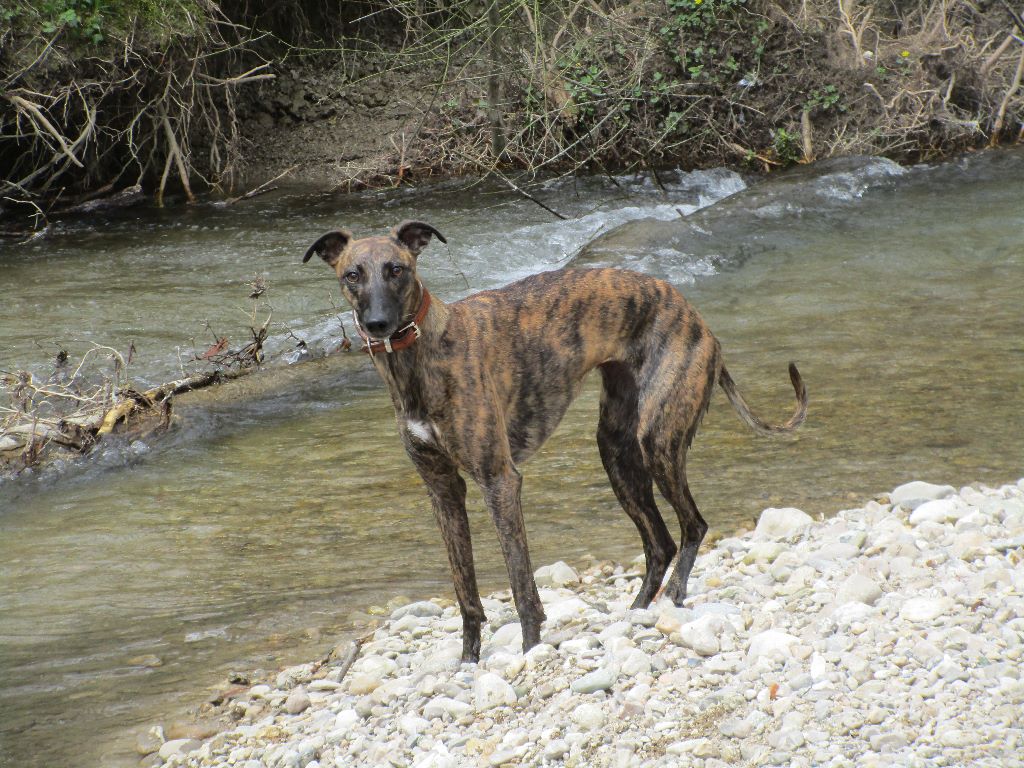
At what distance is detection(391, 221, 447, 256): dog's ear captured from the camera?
181 inches

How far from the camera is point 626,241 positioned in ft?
42.4

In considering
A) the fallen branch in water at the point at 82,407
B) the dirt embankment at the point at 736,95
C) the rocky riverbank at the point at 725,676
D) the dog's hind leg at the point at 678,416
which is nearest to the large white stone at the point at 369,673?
the rocky riverbank at the point at 725,676

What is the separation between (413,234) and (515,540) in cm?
131

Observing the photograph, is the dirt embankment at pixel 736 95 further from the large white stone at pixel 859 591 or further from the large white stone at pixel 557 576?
the large white stone at pixel 859 591

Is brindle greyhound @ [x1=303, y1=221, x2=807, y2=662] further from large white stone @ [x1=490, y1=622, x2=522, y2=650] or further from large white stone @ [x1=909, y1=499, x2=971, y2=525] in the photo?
large white stone @ [x1=909, y1=499, x2=971, y2=525]

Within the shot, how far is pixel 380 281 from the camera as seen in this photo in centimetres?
434

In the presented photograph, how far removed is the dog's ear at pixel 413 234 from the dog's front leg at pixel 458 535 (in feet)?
2.92

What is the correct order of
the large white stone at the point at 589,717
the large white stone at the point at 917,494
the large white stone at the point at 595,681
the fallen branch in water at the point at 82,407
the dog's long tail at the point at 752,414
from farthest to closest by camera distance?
the fallen branch in water at the point at 82,407
the large white stone at the point at 917,494
the dog's long tail at the point at 752,414
the large white stone at the point at 595,681
the large white stone at the point at 589,717

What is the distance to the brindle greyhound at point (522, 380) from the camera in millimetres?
4500

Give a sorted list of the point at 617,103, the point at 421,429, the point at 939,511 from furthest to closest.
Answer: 1. the point at 617,103
2. the point at 939,511
3. the point at 421,429

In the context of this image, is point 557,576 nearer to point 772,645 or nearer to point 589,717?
point 772,645

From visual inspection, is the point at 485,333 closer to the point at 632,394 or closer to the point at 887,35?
the point at 632,394

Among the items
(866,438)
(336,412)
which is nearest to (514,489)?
(866,438)

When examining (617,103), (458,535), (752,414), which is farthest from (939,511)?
(617,103)
